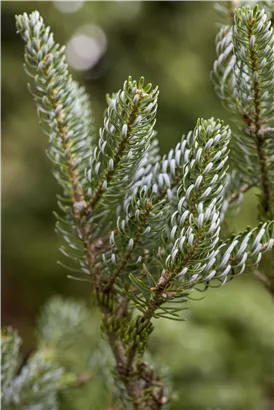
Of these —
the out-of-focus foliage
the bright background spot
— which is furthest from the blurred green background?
the out-of-focus foliage

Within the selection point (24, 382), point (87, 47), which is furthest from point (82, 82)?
point (24, 382)

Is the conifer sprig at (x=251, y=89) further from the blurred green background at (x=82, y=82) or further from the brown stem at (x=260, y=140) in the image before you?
the blurred green background at (x=82, y=82)

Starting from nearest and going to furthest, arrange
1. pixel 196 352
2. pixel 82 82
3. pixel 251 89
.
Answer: pixel 251 89, pixel 196 352, pixel 82 82

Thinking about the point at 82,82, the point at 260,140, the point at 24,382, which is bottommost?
the point at 24,382

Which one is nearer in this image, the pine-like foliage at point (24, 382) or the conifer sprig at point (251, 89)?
the conifer sprig at point (251, 89)

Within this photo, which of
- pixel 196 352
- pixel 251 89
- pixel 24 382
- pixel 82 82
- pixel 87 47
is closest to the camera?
pixel 251 89

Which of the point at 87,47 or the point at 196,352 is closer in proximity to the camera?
the point at 196,352

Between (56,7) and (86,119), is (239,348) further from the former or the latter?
(56,7)

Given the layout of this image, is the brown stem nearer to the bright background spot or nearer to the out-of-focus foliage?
the out-of-focus foliage

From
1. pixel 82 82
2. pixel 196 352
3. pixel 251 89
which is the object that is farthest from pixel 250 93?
pixel 82 82

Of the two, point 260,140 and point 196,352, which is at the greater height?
point 260,140

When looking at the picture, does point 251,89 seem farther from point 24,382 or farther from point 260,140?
point 24,382

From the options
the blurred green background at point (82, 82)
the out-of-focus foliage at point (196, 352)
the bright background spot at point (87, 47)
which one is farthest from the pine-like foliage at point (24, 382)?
the bright background spot at point (87, 47)
